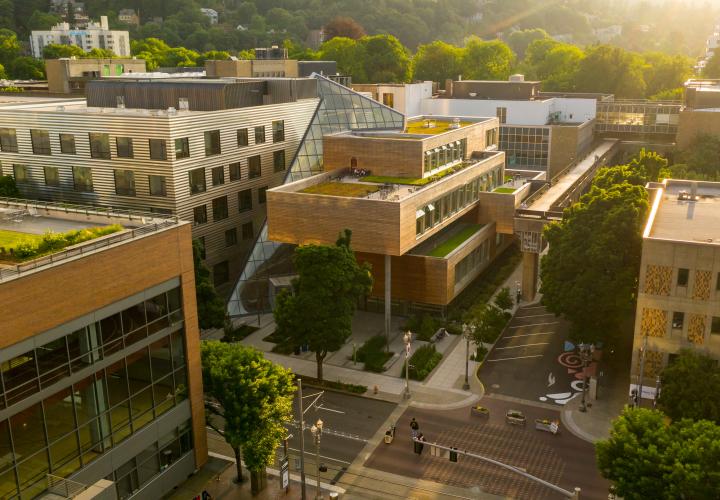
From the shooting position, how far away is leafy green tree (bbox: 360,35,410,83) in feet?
491

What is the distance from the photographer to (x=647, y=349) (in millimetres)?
42188

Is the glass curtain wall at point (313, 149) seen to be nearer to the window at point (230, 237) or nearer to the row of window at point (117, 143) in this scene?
the window at point (230, 237)

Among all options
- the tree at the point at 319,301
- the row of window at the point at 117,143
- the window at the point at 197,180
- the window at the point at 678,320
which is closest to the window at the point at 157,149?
the row of window at the point at 117,143

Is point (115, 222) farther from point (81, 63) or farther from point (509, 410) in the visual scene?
point (81, 63)

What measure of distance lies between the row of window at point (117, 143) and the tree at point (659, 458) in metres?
39.5

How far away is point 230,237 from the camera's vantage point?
2463 inches

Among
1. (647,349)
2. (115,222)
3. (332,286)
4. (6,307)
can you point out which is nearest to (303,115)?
(332,286)

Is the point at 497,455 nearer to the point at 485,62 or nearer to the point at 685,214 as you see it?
the point at 685,214

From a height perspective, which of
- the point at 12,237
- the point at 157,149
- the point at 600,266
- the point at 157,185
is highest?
the point at 157,149

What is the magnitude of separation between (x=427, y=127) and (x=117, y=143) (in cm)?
3279

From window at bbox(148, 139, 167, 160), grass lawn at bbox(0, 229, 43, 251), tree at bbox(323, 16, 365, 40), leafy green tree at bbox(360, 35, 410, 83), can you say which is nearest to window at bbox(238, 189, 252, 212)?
window at bbox(148, 139, 167, 160)

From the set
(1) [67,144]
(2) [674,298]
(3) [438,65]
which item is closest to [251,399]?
(2) [674,298]

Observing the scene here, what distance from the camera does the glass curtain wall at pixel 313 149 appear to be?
198 feet

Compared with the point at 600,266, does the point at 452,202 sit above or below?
above
